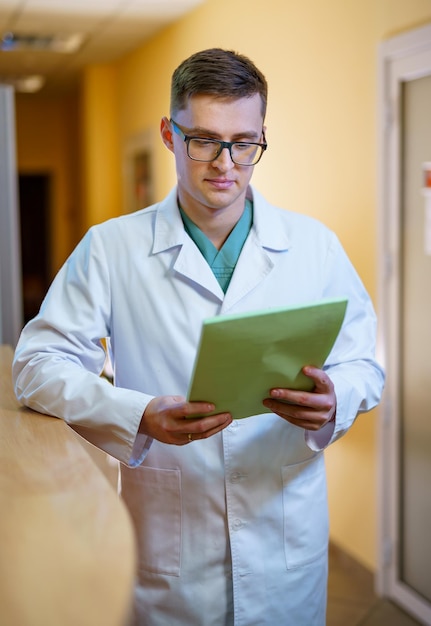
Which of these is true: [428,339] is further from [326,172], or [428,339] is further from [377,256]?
[326,172]

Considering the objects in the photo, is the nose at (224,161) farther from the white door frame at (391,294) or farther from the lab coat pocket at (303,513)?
the white door frame at (391,294)

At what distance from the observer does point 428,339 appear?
9.16ft

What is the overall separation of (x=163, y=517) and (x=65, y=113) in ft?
26.8

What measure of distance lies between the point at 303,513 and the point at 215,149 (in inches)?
27.8

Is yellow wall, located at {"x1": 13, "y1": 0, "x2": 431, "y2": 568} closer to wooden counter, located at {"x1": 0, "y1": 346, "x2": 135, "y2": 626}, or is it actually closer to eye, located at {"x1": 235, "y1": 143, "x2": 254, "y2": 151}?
eye, located at {"x1": 235, "y1": 143, "x2": 254, "y2": 151}

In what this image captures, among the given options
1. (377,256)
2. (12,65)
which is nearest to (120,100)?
(12,65)

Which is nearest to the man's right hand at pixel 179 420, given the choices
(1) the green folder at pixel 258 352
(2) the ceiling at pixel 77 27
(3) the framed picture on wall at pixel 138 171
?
(1) the green folder at pixel 258 352

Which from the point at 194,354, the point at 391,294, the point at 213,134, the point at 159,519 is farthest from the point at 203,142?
the point at 391,294

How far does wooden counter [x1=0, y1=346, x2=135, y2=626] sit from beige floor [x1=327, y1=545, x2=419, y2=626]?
2.17 meters

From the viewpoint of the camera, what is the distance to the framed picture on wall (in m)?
6.00

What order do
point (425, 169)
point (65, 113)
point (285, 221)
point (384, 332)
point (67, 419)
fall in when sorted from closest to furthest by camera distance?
point (67, 419) → point (285, 221) → point (425, 169) → point (384, 332) → point (65, 113)

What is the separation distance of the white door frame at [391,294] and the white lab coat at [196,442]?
149cm

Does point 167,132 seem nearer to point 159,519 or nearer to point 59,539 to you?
point 159,519

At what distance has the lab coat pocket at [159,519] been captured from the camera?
142 centimetres
